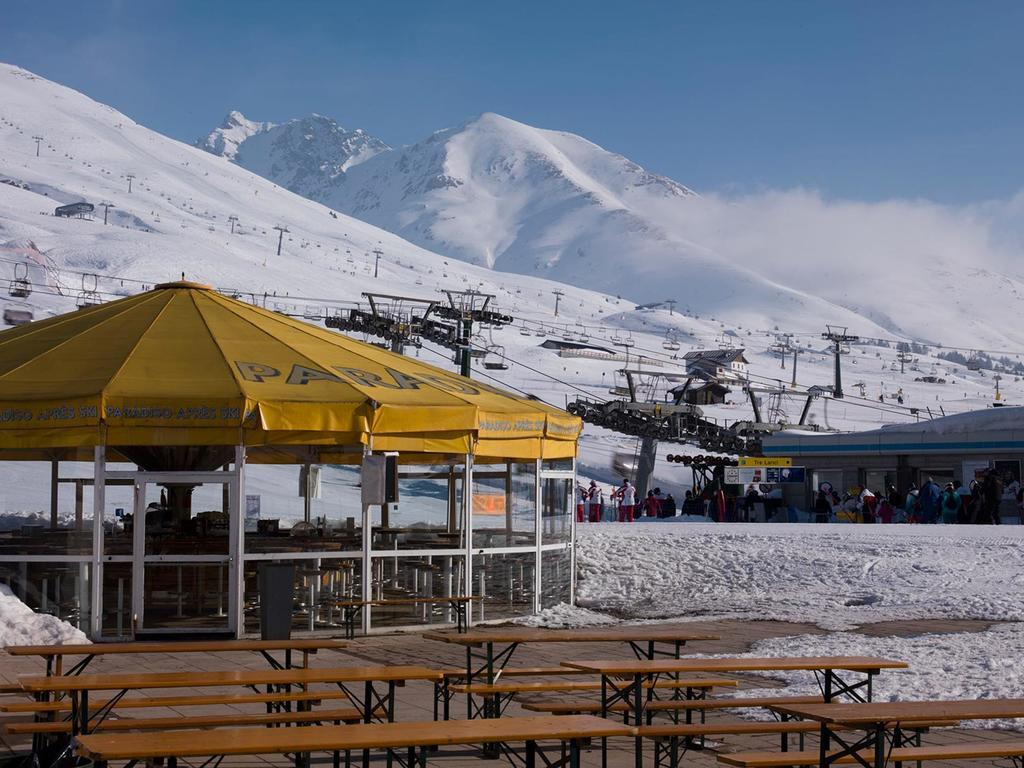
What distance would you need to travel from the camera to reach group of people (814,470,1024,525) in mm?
31219

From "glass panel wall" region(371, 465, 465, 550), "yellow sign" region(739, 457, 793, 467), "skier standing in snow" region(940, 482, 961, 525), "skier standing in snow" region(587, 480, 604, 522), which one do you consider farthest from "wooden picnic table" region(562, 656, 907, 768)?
"yellow sign" region(739, 457, 793, 467)

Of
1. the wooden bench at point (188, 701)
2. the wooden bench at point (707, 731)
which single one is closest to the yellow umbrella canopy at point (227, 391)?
the wooden bench at point (188, 701)

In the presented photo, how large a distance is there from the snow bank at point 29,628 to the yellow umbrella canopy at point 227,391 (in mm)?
1794

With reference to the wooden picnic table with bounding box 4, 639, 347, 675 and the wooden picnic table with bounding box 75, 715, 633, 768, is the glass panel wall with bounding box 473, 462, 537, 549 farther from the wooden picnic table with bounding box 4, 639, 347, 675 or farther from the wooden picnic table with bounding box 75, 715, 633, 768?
the wooden picnic table with bounding box 75, 715, 633, 768

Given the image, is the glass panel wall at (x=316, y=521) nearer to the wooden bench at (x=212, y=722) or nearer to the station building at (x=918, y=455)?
the wooden bench at (x=212, y=722)

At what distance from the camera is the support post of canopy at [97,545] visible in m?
14.8

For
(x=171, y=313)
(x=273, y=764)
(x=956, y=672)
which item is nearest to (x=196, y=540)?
(x=171, y=313)

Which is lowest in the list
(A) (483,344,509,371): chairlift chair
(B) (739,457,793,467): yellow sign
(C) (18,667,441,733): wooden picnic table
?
(C) (18,667,441,733): wooden picnic table

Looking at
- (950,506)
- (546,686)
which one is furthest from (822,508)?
(546,686)

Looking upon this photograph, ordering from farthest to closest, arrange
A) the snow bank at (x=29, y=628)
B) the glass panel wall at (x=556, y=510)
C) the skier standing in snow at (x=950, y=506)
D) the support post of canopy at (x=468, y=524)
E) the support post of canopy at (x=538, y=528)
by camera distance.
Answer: the skier standing in snow at (x=950, y=506) → the glass panel wall at (x=556, y=510) → the support post of canopy at (x=538, y=528) → the support post of canopy at (x=468, y=524) → the snow bank at (x=29, y=628)

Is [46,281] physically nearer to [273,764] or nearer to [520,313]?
[520,313]

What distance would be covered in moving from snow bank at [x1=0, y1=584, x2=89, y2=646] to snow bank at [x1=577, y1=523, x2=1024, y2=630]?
6.98 meters

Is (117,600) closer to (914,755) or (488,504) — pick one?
(488,504)

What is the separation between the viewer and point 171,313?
1777 centimetres
